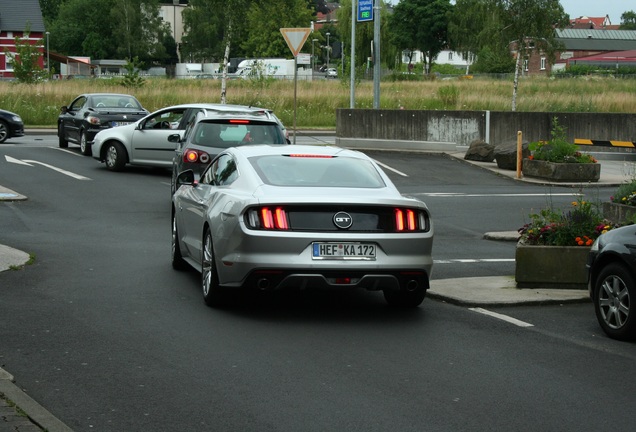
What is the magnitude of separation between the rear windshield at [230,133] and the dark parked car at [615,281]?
920 cm

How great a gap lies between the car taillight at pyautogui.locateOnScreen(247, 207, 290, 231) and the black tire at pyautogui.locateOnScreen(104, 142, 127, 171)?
645 inches

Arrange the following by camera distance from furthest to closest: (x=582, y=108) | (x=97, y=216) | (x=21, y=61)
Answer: (x=21, y=61) → (x=582, y=108) → (x=97, y=216)

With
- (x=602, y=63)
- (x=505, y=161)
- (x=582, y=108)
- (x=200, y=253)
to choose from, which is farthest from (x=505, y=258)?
(x=602, y=63)

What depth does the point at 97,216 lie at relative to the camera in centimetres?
1786

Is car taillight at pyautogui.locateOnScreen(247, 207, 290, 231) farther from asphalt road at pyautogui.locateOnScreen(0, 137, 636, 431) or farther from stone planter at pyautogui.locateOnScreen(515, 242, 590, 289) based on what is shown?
stone planter at pyautogui.locateOnScreen(515, 242, 590, 289)

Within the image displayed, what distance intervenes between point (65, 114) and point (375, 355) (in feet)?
80.5

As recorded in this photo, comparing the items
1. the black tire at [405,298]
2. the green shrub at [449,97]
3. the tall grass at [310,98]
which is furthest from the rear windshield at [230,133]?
the green shrub at [449,97]

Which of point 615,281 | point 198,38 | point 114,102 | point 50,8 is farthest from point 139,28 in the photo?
point 615,281

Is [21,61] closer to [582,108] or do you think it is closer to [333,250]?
[582,108]

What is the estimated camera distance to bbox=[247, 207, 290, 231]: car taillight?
9312 mm

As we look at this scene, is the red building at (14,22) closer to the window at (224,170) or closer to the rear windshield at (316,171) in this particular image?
the window at (224,170)

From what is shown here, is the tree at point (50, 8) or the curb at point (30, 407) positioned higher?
the tree at point (50, 8)

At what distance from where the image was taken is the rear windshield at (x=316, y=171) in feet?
32.7

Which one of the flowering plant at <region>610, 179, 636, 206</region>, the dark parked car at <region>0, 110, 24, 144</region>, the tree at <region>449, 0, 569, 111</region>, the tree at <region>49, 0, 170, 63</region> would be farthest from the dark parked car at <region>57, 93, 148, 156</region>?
the tree at <region>49, 0, 170, 63</region>
